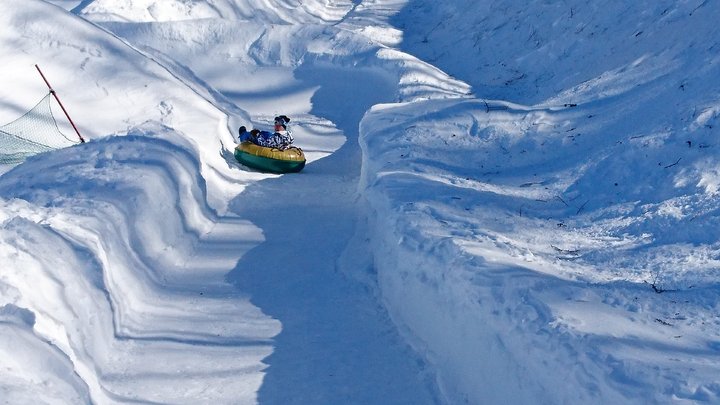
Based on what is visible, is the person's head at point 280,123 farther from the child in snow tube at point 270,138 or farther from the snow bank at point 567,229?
the snow bank at point 567,229

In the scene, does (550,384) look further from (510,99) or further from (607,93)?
(510,99)

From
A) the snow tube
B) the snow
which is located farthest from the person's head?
the snow

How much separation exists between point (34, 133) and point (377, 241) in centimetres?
882

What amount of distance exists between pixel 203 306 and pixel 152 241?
1544 mm

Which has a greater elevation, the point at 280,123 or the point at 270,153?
the point at 280,123

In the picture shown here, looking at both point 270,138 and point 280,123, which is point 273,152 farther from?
point 280,123

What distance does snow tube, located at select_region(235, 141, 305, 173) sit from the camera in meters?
15.8

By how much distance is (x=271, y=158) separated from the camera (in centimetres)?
1577

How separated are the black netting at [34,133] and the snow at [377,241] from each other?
388 millimetres

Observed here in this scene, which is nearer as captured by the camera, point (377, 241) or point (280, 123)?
point (377, 241)

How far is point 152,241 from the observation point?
10453 millimetres

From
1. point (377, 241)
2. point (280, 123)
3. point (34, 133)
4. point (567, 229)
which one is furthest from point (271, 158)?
point (567, 229)

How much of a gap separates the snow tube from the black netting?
3.50 meters

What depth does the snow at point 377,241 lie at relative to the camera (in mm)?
6926
